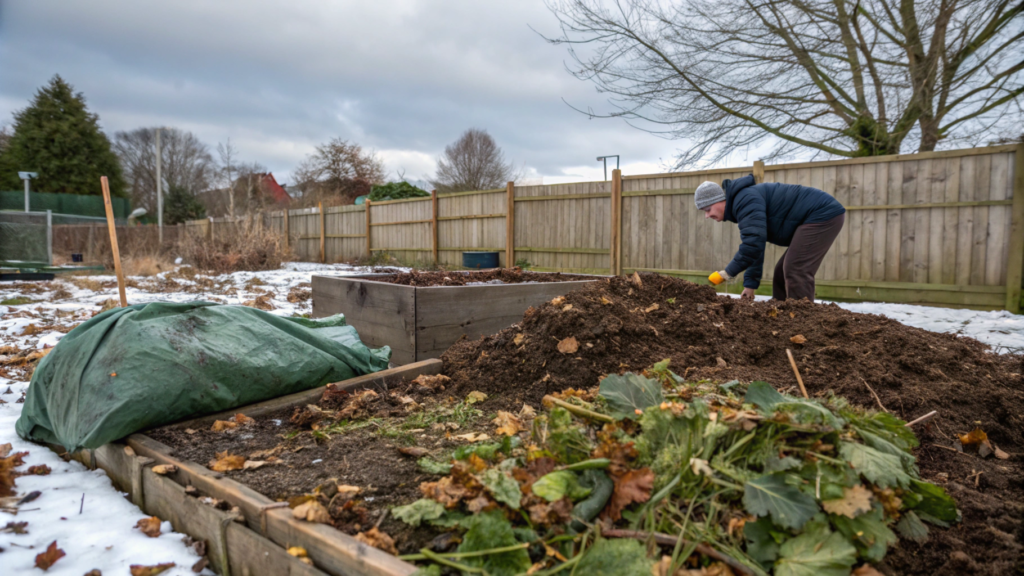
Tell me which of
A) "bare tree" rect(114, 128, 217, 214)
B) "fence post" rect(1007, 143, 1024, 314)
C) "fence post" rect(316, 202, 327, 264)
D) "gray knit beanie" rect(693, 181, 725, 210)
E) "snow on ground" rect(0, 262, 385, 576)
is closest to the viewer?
"snow on ground" rect(0, 262, 385, 576)

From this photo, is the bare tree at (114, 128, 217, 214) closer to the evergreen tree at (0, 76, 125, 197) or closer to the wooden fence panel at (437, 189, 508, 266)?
the evergreen tree at (0, 76, 125, 197)

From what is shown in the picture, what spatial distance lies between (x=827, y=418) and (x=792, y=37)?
8.19 m

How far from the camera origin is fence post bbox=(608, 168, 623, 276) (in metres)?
8.05

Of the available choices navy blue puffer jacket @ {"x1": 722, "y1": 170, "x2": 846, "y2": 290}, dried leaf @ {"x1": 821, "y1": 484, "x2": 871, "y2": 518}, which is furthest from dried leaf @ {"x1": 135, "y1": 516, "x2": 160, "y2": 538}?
navy blue puffer jacket @ {"x1": 722, "y1": 170, "x2": 846, "y2": 290}

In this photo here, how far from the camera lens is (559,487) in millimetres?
1184

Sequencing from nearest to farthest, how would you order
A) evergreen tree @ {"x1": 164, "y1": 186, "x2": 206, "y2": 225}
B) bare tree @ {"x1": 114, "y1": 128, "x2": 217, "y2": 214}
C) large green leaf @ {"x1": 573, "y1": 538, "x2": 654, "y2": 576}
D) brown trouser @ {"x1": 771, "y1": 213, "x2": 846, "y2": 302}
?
large green leaf @ {"x1": 573, "y1": 538, "x2": 654, "y2": 576}, brown trouser @ {"x1": 771, "y1": 213, "x2": 846, "y2": 302}, evergreen tree @ {"x1": 164, "y1": 186, "x2": 206, "y2": 225}, bare tree @ {"x1": 114, "y1": 128, "x2": 217, "y2": 214}

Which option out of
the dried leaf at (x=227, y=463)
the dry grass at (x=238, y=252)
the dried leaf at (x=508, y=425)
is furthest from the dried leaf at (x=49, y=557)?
the dry grass at (x=238, y=252)

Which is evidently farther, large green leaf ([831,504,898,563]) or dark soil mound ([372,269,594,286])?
dark soil mound ([372,269,594,286])

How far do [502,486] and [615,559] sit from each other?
31 centimetres

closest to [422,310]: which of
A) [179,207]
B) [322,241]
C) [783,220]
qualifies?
[783,220]

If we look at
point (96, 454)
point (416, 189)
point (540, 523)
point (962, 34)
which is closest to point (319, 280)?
point (96, 454)

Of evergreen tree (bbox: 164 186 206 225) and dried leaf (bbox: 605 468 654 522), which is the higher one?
evergreen tree (bbox: 164 186 206 225)

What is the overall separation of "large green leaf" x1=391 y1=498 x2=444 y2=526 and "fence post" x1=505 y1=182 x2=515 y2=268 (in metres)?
8.39

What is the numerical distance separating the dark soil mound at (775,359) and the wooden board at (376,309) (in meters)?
0.40
